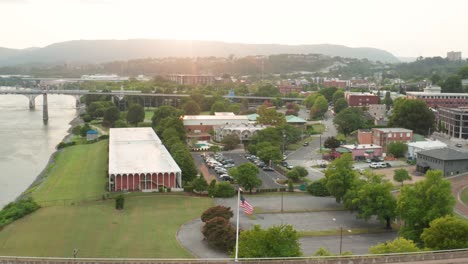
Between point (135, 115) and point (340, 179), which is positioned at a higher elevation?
point (135, 115)

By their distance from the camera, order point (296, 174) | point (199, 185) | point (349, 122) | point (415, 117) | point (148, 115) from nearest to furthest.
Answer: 1. point (199, 185)
2. point (296, 174)
3. point (415, 117)
4. point (349, 122)
5. point (148, 115)

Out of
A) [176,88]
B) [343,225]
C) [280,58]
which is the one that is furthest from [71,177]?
Result: [280,58]

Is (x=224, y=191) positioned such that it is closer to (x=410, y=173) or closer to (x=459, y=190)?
(x=459, y=190)

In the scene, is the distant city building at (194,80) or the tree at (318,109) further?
the distant city building at (194,80)

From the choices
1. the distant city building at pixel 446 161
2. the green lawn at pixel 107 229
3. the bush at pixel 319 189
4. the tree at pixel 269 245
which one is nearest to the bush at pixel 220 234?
the green lawn at pixel 107 229

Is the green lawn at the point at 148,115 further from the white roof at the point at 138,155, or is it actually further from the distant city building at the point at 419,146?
the distant city building at the point at 419,146

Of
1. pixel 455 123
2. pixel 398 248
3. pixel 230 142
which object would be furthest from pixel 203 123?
pixel 398 248
